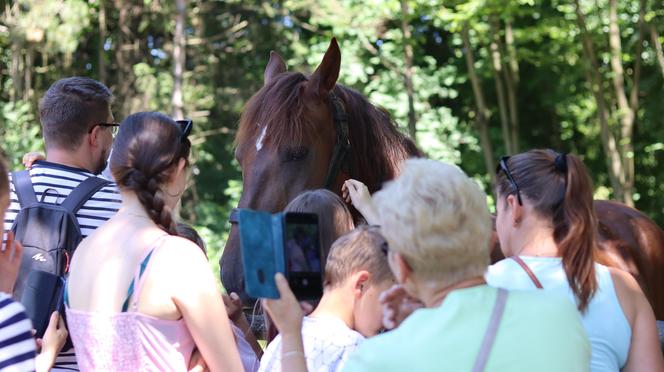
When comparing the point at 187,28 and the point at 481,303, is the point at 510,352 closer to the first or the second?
the point at 481,303

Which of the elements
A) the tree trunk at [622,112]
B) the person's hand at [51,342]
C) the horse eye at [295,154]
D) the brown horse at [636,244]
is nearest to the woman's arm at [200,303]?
the person's hand at [51,342]

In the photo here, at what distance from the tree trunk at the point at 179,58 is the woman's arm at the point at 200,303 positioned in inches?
589

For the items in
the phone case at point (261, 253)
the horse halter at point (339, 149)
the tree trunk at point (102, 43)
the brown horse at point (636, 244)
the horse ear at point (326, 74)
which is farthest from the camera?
the tree trunk at point (102, 43)

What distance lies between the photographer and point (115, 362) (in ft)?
8.64

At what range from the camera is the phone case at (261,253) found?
2.19m

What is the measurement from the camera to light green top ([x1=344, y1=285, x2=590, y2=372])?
1.92 metres

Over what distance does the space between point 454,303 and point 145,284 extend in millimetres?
1028

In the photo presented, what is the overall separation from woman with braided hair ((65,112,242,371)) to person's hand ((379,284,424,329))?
1.83ft

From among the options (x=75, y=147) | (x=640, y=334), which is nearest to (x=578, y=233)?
(x=640, y=334)

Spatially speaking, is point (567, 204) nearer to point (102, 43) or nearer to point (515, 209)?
point (515, 209)

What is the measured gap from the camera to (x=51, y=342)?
9.74ft

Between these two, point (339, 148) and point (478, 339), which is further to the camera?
point (339, 148)

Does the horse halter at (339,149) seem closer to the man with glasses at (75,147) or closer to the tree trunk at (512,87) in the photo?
the man with glasses at (75,147)

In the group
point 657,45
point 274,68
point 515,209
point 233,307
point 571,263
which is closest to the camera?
point 571,263
